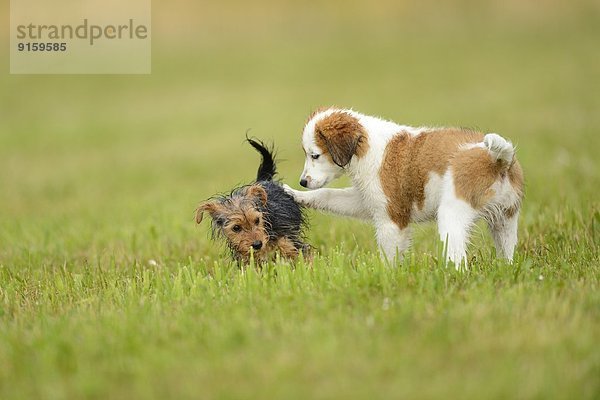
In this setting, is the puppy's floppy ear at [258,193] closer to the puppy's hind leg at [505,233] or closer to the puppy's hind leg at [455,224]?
the puppy's hind leg at [455,224]

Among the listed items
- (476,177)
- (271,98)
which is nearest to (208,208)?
(476,177)

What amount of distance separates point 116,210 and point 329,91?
18025mm

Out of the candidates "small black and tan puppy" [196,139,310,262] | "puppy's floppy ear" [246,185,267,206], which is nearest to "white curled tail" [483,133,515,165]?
"small black and tan puppy" [196,139,310,262]

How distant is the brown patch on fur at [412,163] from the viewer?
6961mm

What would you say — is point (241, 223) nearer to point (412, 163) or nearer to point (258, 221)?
point (258, 221)

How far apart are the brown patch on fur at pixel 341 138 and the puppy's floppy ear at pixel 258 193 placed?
762 millimetres

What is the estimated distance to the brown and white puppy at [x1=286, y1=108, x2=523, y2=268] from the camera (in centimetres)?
670

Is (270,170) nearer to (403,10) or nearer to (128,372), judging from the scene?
(128,372)

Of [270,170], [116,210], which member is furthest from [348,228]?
[116,210]

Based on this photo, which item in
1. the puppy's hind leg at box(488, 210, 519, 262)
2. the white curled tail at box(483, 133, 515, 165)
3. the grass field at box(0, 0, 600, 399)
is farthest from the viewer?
the puppy's hind leg at box(488, 210, 519, 262)

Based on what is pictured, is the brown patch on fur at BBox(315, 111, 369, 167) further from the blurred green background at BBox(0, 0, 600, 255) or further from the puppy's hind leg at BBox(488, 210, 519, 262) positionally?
the blurred green background at BBox(0, 0, 600, 255)

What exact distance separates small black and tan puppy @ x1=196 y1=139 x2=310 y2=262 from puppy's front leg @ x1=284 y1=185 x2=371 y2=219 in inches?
7.7

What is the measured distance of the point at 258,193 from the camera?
780 centimetres

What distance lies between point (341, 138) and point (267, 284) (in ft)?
5.83
